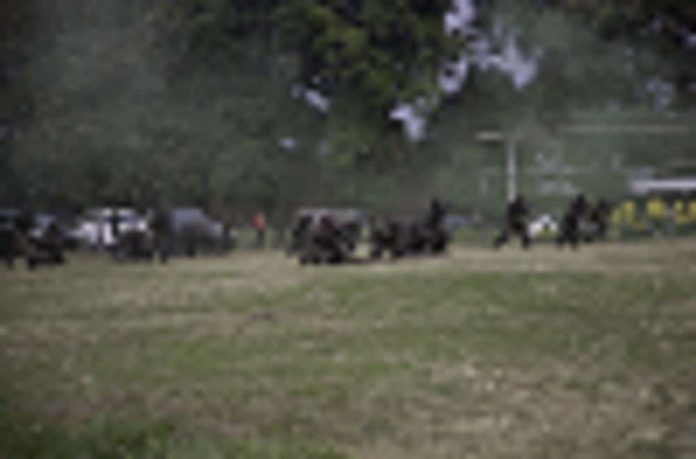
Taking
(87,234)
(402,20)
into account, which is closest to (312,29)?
(402,20)

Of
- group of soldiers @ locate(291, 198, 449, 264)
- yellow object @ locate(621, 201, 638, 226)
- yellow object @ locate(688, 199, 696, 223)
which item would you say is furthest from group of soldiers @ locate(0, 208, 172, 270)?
yellow object @ locate(688, 199, 696, 223)

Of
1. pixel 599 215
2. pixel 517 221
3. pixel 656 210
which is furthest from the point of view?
pixel 656 210

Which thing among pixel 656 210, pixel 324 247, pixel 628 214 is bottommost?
pixel 324 247

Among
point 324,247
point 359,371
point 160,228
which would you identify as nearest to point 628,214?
point 160,228

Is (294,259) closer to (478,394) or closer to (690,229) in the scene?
(690,229)

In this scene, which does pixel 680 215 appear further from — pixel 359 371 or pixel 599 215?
pixel 359 371

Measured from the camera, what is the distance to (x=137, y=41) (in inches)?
1841

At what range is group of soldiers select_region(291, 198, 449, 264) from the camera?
27028 mm

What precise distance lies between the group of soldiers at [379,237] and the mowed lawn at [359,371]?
29.5 ft

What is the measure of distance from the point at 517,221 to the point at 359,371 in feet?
78.9

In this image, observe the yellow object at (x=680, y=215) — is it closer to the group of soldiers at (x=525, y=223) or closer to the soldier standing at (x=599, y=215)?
the soldier standing at (x=599, y=215)

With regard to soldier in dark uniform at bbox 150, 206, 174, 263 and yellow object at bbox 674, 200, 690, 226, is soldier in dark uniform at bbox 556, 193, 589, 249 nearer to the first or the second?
soldier in dark uniform at bbox 150, 206, 174, 263

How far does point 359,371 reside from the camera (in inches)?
347

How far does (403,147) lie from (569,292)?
44982 mm
